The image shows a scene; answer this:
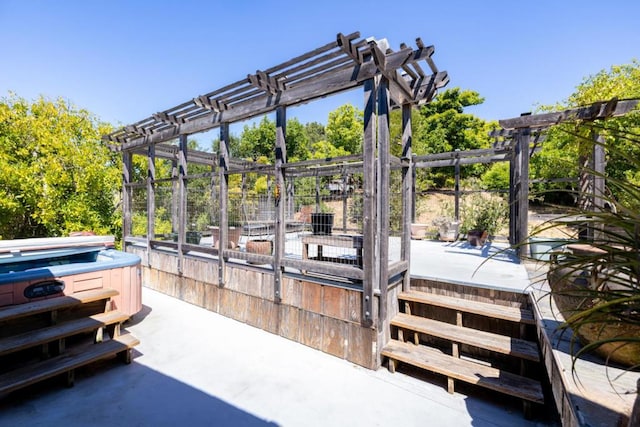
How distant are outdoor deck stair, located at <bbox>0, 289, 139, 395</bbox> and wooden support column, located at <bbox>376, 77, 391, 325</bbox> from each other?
9.57ft

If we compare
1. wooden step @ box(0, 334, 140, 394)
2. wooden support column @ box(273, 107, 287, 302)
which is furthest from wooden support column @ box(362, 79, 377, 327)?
wooden step @ box(0, 334, 140, 394)

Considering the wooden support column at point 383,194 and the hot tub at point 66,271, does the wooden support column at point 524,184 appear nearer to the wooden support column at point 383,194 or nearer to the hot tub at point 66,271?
the wooden support column at point 383,194

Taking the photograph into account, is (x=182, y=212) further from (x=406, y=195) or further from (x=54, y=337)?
(x=406, y=195)

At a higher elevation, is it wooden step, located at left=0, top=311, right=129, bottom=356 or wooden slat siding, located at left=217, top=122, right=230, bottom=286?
wooden slat siding, located at left=217, top=122, right=230, bottom=286

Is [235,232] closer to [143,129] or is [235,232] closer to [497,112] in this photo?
[143,129]

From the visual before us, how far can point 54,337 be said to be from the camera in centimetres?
296

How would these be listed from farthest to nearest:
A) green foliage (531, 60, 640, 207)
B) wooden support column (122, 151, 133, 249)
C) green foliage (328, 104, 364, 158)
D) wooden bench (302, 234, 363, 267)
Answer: green foliage (328, 104, 364, 158) → wooden support column (122, 151, 133, 249) → wooden bench (302, 234, 363, 267) → green foliage (531, 60, 640, 207)

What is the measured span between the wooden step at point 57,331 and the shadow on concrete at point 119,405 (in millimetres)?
475

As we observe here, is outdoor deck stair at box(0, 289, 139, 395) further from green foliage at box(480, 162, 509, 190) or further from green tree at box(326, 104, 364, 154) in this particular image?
green tree at box(326, 104, 364, 154)

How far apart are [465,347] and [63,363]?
4312mm

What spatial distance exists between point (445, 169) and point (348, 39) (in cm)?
1917

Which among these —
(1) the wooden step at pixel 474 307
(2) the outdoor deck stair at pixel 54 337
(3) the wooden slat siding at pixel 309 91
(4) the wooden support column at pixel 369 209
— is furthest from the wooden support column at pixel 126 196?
(1) the wooden step at pixel 474 307

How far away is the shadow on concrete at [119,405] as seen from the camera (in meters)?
2.47

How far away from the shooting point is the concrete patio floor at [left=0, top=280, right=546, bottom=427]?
8.25 feet
